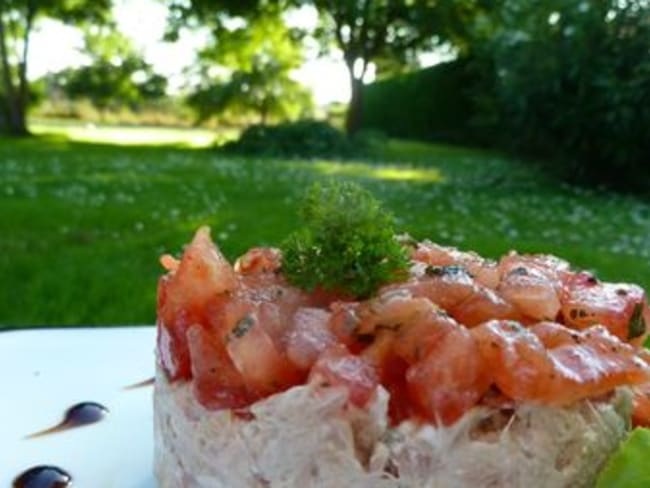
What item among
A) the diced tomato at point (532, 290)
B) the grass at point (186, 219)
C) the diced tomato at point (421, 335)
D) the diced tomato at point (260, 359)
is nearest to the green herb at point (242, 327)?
the diced tomato at point (260, 359)

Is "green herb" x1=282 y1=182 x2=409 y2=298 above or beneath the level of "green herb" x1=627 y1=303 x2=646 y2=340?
above

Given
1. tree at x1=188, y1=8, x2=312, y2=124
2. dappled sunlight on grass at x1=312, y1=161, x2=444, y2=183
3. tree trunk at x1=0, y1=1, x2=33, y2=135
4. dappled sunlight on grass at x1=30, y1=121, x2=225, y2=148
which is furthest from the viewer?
tree at x1=188, y1=8, x2=312, y2=124

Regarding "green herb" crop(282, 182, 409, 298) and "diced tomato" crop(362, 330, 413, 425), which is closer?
"diced tomato" crop(362, 330, 413, 425)

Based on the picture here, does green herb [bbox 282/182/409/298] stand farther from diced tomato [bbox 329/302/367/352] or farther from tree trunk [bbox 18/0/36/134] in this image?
tree trunk [bbox 18/0/36/134]

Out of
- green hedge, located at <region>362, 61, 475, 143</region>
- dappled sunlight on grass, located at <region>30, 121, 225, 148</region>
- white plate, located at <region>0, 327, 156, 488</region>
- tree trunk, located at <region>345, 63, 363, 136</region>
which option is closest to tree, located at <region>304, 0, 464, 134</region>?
tree trunk, located at <region>345, 63, 363, 136</region>

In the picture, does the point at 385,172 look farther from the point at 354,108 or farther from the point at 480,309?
the point at 480,309
